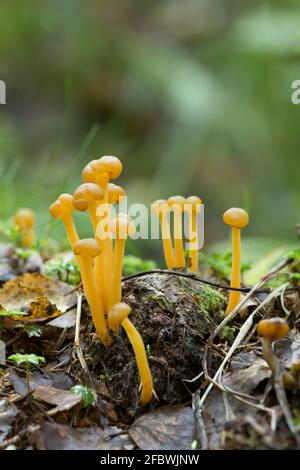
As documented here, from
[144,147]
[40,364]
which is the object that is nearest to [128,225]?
[40,364]

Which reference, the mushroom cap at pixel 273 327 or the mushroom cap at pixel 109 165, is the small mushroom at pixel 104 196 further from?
the mushroom cap at pixel 273 327

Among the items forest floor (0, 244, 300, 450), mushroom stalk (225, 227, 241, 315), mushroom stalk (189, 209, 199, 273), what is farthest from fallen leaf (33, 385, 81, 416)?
mushroom stalk (189, 209, 199, 273)

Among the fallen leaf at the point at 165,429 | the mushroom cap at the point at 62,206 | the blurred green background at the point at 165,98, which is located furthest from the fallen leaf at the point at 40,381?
the blurred green background at the point at 165,98

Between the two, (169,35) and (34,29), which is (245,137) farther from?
(34,29)

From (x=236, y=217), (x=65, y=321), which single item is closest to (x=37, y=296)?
(x=65, y=321)

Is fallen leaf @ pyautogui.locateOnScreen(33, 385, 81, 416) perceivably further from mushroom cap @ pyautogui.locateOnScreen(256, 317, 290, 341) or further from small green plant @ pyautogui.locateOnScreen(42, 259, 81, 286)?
small green plant @ pyautogui.locateOnScreen(42, 259, 81, 286)

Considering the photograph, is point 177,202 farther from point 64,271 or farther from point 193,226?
point 64,271
